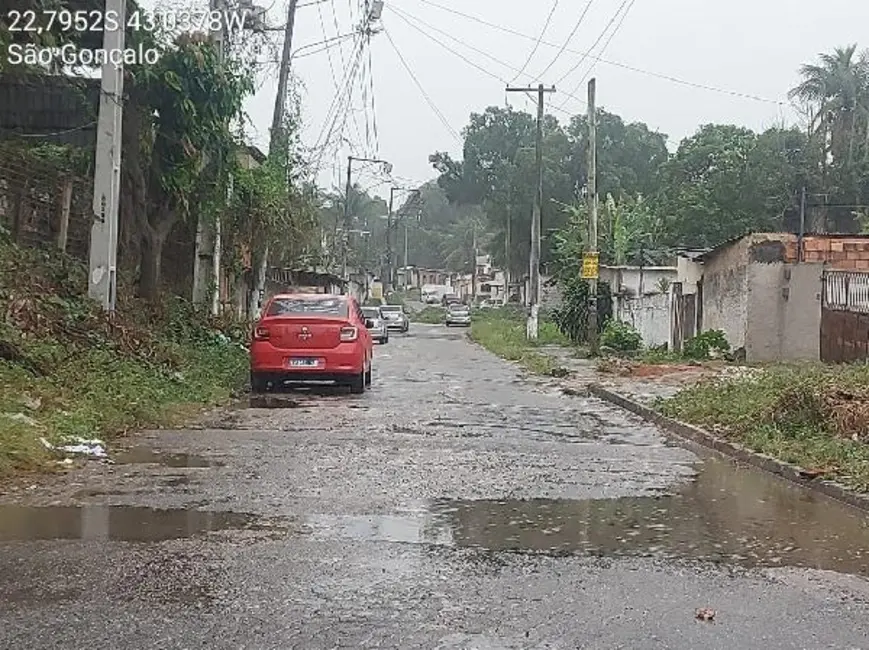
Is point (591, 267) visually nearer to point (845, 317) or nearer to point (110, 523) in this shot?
point (845, 317)

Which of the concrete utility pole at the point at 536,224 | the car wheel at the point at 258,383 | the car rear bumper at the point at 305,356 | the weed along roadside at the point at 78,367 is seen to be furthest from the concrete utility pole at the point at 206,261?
the concrete utility pole at the point at 536,224

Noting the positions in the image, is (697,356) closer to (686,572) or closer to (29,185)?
(29,185)

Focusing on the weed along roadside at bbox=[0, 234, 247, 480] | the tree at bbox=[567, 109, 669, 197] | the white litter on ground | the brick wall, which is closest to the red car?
the weed along roadside at bbox=[0, 234, 247, 480]

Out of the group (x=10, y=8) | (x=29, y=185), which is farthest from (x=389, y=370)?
(x=10, y=8)

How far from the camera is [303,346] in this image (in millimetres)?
17719

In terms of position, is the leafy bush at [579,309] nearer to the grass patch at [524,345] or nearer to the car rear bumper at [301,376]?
the grass patch at [524,345]

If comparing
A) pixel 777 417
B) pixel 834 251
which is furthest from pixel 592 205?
pixel 777 417

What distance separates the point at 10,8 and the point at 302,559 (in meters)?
12.7

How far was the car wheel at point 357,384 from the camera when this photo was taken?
1841 cm

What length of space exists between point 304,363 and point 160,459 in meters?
7.33

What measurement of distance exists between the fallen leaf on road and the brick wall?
22576 millimetres

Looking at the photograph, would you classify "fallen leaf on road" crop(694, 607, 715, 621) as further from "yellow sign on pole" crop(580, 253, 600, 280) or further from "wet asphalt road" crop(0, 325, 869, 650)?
"yellow sign on pole" crop(580, 253, 600, 280)

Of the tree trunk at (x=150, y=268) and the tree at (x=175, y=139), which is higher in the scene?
the tree at (x=175, y=139)

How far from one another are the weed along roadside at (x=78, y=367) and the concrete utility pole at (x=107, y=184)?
0.41 m
